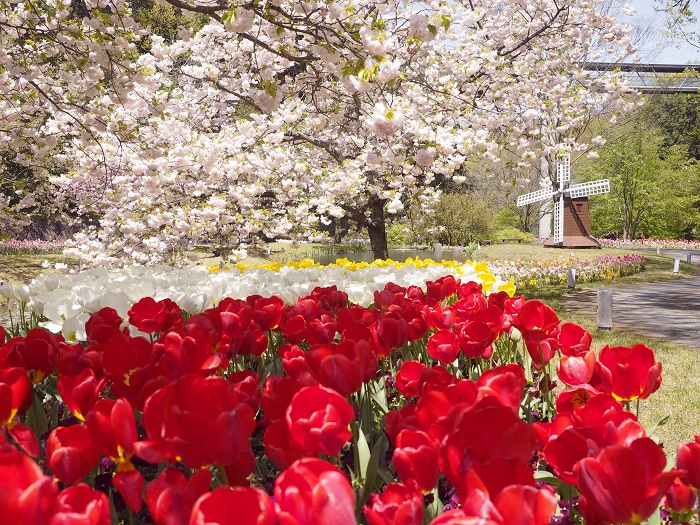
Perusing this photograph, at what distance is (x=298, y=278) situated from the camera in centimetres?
461

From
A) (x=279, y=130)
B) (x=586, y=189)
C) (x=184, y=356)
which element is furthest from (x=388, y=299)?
(x=586, y=189)

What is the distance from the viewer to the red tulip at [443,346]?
2086mm

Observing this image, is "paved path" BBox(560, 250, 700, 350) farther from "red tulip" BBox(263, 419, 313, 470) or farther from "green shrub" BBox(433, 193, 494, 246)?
"green shrub" BBox(433, 193, 494, 246)

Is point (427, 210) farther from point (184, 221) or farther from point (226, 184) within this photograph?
point (184, 221)

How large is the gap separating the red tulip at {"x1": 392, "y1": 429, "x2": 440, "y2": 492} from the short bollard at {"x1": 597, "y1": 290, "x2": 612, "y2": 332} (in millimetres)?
8703

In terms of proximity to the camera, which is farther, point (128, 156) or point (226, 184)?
point (226, 184)

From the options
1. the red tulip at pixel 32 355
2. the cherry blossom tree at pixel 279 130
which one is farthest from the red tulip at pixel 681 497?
the cherry blossom tree at pixel 279 130

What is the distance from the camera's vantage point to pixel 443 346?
2.08m

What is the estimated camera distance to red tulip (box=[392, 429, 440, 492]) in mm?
1031

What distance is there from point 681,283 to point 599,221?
2364 centimetres

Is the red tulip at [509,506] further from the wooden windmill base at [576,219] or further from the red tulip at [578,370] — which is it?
the wooden windmill base at [576,219]

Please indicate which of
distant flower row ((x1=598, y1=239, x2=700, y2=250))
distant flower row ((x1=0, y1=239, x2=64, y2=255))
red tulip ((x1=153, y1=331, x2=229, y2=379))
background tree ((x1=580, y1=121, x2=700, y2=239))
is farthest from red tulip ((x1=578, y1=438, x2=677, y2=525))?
distant flower row ((x1=598, y1=239, x2=700, y2=250))

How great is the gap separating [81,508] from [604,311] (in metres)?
9.37

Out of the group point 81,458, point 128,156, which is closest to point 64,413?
point 81,458
